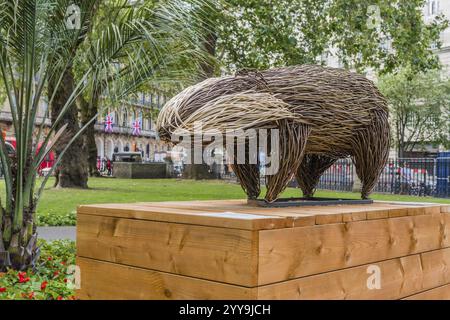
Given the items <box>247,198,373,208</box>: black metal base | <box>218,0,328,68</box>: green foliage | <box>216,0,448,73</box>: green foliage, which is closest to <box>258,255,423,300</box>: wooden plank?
<box>247,198,373,208</box>: black metal base

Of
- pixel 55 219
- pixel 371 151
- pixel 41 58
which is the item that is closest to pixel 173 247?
pixel 371 151

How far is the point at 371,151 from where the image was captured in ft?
12.7

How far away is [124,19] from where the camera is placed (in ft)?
16.4

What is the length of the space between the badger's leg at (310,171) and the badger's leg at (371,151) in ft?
0.97

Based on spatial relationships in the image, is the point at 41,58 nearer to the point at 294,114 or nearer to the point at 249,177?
the point at 249,177

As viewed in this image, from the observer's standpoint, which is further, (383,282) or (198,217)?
(383,282)

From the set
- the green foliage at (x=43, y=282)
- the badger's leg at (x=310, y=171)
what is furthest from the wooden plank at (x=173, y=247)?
the badger's leg at (x=310, y=171)

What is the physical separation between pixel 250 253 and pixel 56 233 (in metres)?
6.12

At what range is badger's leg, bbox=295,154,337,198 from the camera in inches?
169

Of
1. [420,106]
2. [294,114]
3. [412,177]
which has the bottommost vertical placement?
[412,177]

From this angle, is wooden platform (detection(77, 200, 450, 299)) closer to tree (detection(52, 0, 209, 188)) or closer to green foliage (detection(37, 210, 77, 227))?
tree (detection(52, 0, 209, 188))

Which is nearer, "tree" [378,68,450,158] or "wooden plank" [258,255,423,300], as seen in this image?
"wooden plank" [258,255,423,300]

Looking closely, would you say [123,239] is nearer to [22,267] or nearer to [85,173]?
[22,267]
